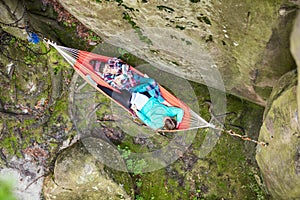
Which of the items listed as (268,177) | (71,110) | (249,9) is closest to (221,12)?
(249,9)

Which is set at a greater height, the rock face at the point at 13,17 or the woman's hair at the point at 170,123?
the rock face at the point at 13,17

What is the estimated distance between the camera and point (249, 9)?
286 centimetres

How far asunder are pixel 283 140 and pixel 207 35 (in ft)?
3.94

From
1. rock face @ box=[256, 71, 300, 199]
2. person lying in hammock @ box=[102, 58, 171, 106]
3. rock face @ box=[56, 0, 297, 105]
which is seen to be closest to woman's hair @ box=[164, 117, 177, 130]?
person lying in hammock @ box=[102, 58, 171, 106]

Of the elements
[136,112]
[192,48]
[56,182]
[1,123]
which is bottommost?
[56,182]

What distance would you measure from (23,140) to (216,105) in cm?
274

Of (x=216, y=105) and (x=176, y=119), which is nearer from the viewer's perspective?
(x=176, y=119)

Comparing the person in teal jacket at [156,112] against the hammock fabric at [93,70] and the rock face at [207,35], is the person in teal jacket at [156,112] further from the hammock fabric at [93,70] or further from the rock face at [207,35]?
the rock face at [207,35]

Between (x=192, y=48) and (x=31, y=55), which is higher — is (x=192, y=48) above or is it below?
above

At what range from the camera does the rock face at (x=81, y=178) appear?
468 centimetres

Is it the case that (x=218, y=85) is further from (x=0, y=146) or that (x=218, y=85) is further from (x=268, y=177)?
(x=0, y=146)

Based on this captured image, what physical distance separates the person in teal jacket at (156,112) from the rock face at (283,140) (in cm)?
110

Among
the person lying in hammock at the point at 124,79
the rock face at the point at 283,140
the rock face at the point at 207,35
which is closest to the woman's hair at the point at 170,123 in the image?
the person lying in hammock at the point at 124,79

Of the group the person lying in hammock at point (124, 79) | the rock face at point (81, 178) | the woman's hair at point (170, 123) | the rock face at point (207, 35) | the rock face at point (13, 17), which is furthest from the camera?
the rock face at point (81, 178)
